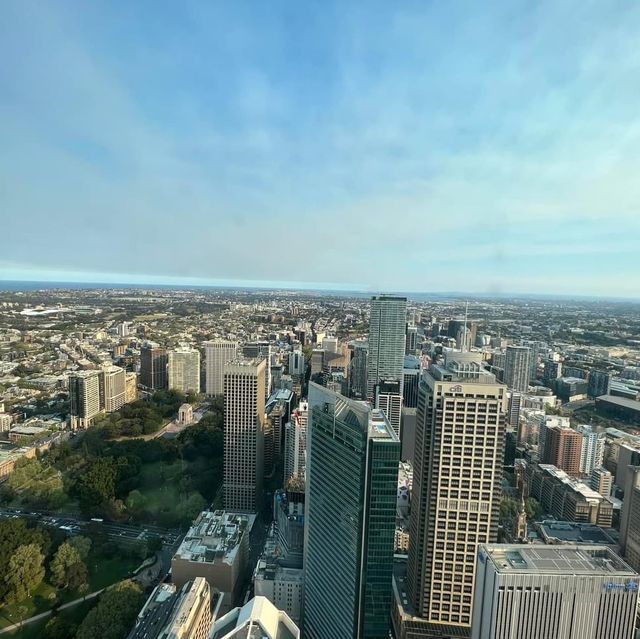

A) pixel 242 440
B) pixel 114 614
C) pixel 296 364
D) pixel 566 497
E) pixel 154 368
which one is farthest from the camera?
pixel 296 364

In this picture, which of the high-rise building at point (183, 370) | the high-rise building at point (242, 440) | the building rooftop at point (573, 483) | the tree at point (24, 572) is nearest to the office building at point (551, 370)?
the building rooftop at point (573, 483)

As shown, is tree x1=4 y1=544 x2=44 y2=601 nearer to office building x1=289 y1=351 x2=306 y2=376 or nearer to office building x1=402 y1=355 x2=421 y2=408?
office building x1=402 y1=355 x2=421 y2=408

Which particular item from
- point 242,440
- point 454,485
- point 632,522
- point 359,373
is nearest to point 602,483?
point 632,522

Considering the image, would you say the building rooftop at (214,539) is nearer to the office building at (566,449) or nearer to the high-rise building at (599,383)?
the office building at (566,449)

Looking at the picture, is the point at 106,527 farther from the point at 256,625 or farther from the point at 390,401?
the point at 390,401

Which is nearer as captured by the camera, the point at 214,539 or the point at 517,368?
the point at 214,539

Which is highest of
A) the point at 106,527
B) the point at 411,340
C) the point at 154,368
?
the point at 411,340

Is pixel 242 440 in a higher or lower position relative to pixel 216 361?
lower
